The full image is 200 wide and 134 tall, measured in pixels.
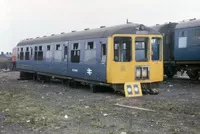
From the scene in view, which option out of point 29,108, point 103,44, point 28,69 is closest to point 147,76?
point 103,44

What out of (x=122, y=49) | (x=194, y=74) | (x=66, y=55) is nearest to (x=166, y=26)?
(x=194, y=74)

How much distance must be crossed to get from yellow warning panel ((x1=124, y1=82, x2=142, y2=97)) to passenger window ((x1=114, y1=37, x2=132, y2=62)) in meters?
0.98

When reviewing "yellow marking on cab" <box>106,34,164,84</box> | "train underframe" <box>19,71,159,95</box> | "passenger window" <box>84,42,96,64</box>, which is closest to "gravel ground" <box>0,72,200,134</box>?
"yellow marking on cab" <box>106,34,164,84</box>

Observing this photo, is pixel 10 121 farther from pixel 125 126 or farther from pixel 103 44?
pixel 103 44

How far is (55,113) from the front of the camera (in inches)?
393

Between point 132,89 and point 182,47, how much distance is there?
7.36 meters

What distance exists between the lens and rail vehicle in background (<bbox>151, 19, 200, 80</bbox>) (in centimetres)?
1939

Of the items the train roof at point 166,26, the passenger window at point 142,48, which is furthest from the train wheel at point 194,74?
the passenger window at point 142,48

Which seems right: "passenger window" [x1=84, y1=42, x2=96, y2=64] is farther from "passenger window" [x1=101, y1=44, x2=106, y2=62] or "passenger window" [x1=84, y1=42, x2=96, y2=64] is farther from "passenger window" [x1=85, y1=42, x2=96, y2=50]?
"passenger window" [x1=101, y1=44, x2=106, y2=62]

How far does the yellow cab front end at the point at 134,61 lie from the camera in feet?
45.7

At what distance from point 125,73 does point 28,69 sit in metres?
11.9

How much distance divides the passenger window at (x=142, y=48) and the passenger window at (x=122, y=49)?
0.28m

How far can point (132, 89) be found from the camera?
1402cm

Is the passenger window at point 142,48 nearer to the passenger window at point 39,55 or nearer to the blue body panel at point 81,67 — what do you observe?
the blue body panel at point 81,67
